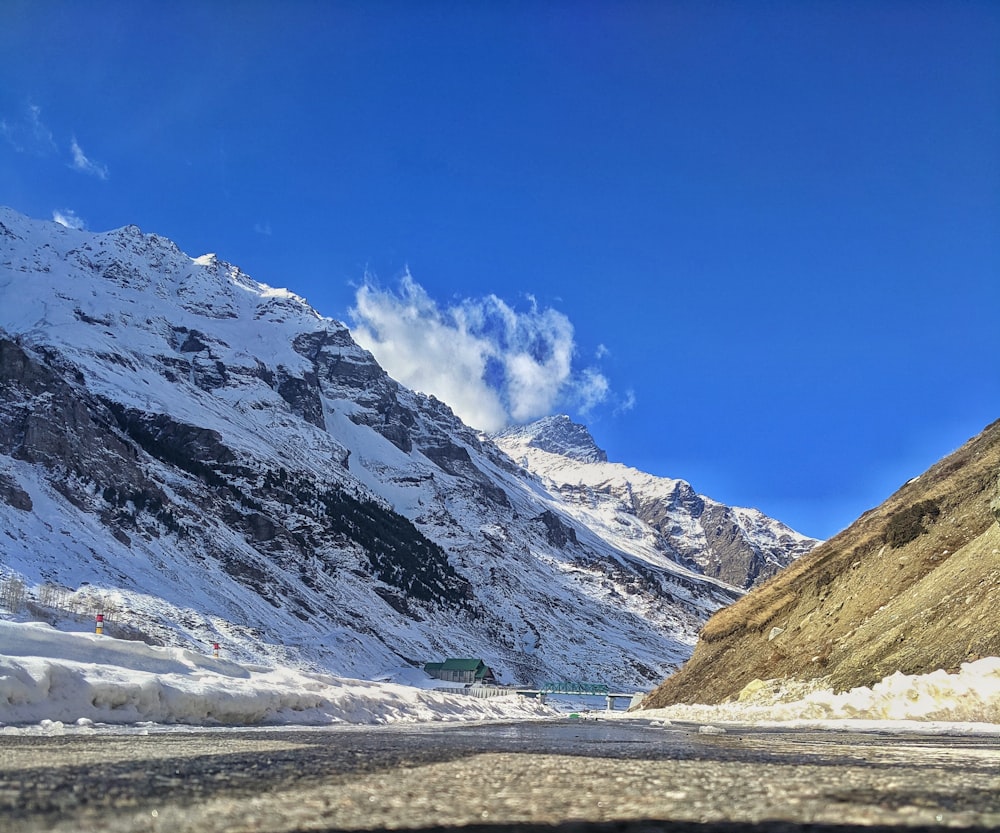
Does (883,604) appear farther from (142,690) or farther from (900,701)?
(142,690)

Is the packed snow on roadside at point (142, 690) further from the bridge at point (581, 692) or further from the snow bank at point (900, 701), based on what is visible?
the bridge at point (581, 692)

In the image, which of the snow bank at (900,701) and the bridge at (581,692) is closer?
the snow bank at (900,701)

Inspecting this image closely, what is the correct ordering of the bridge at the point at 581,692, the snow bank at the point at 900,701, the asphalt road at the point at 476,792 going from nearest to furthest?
the asphalt road at the point at 476,792 < the snow bank at the point at 900,701 < the bridge at the point at 581,692

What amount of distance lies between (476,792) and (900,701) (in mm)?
22318

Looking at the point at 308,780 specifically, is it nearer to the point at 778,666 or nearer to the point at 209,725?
the point at 209,725

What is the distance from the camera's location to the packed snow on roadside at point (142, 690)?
1659 centimetres

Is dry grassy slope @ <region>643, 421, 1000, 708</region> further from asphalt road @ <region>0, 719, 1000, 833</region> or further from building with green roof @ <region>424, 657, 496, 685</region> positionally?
building with green roof @ <region>424, 657, 496, 685</region>

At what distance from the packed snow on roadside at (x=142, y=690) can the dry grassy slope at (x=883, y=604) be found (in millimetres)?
19086

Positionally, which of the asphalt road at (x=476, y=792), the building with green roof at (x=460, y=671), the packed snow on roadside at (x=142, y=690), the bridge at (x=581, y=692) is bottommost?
the asphalt road at (x=476, y=792)

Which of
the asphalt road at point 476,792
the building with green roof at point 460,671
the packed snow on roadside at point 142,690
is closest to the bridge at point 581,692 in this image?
the building with green roof at point 460,671

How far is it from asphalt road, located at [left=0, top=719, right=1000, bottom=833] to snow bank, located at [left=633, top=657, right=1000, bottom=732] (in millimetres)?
12888

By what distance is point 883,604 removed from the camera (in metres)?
37.2

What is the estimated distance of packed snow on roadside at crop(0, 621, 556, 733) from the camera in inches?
653

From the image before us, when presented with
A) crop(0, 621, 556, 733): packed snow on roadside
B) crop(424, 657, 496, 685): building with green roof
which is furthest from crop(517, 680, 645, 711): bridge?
crop(0, 621, 556, 733): packed snow on roadside
